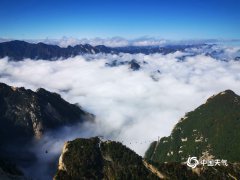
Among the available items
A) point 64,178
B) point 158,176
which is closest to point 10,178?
point 64,178

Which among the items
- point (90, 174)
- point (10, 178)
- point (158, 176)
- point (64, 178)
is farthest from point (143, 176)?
point (10, 178)

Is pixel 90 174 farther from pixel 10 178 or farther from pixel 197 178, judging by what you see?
pixel 197 178

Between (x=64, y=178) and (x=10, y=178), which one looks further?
(x=64, y=178)

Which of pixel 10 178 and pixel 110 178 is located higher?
pixel 10 178

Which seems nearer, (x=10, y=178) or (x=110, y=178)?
(x=10, y=178)

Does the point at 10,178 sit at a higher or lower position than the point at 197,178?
higher

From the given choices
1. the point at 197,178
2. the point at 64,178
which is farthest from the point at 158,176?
the point at 64,178

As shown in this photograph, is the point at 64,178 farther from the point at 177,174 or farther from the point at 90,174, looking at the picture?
the point at 177,174

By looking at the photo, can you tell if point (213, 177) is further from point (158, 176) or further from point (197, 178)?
point (158, 176)
